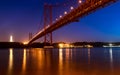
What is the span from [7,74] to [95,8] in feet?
54.0

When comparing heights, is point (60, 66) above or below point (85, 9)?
below

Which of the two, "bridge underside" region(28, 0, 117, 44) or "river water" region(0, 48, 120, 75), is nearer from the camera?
"river water" region(0, 48, 120, 75)

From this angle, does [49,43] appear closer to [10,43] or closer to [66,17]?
[66,17]

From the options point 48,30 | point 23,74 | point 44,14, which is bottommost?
point 23,74

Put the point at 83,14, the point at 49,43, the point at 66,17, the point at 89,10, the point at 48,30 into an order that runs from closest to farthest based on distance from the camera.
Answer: the point at 89,10 < the point at 83,14 < the point at 66,17 < the point at 48,30 < the point at 49,43

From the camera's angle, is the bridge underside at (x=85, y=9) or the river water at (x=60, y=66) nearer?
the river water at (x=60, y=66)

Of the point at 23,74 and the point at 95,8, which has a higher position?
the point at 95,8

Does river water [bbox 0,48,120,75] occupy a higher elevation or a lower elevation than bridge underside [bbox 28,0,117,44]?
lower

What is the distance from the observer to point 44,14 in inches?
2798

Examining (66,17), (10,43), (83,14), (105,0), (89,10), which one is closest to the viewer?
(105,0)

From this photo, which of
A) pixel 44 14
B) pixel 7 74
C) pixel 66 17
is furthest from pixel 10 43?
pixel 7 74

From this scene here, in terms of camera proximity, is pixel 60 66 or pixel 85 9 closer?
pixel 60 66

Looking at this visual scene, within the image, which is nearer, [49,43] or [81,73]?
[81,73]

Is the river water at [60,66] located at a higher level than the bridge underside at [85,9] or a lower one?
lower
